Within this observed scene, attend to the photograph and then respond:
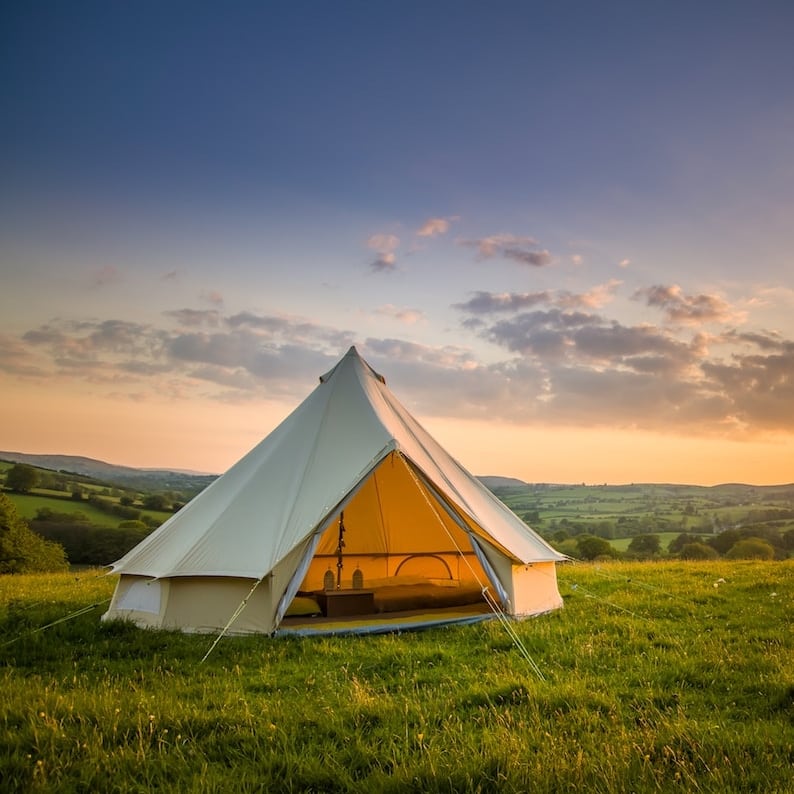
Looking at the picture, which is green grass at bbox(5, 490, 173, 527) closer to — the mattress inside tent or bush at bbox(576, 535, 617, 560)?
bush at bbox(576, 535, 617, 560)

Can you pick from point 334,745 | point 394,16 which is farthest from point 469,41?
point 334,745

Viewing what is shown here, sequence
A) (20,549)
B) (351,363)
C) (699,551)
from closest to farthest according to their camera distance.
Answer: (351,363)
(699,551)
(20,549)

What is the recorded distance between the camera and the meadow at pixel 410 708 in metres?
2.94

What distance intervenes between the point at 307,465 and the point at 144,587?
231 cm

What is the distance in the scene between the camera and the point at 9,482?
83.5ft

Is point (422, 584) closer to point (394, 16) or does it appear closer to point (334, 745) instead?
point (334, 745)

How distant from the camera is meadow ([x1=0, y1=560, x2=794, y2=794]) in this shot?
2.94 meters

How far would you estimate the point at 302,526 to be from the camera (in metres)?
7.12

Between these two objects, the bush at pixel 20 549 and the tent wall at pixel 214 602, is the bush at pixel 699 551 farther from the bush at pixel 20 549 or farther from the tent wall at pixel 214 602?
the bush at pixel 20 549

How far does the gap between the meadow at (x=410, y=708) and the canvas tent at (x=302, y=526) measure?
557 millimetres

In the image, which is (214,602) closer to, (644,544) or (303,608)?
(303,608)

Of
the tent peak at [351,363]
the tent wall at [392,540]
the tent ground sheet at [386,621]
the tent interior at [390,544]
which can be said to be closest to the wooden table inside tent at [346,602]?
the tent ground sheet at [386,621]

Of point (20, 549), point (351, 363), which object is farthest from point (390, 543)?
point (20, 549)

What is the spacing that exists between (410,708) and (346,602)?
15.9ft
